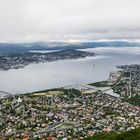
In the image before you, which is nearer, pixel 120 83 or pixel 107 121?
pixel 107 121

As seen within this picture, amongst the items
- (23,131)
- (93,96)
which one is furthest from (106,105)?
(23,131)

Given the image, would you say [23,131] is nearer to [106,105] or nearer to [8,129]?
[8,129]

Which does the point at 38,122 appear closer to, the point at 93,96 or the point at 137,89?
the point at 93,96

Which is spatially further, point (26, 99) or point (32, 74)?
point (32, 74)

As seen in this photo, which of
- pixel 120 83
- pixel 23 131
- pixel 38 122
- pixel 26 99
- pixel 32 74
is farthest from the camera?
pixel 32 74

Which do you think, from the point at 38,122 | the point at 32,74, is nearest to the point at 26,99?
the point at 38,122

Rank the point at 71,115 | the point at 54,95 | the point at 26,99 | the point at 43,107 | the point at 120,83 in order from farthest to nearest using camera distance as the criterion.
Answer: the point at 120,83 → the point at 54,95 → the point at 26,99 → the point at 43,107 → the point at 71,115
